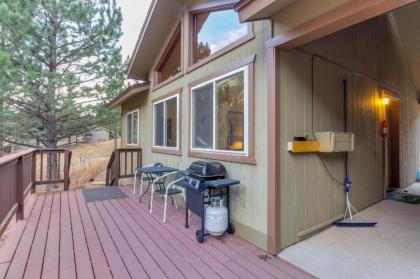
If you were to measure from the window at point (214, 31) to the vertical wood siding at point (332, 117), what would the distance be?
1120mm

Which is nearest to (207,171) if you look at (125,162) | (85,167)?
(125,162)

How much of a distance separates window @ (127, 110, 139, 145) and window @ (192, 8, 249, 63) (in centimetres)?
388

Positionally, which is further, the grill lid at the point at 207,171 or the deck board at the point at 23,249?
the grill lid at the point at 207,171

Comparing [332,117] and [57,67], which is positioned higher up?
[57,67]

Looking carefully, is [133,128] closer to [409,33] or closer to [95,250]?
[95,250]

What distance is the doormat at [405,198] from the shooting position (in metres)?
5.08

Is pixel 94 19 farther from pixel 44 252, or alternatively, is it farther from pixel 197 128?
pixel 44 252

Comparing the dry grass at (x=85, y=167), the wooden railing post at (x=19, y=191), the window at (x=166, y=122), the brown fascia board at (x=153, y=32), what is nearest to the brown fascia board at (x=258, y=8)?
the window at (x=166, y=122)

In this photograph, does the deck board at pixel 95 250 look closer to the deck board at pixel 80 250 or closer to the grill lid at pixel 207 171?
the deck board at pixel 80 250

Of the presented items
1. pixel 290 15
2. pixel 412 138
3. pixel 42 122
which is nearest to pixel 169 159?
pixel 290 15

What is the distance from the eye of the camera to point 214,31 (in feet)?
14.3

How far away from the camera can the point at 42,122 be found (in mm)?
8953

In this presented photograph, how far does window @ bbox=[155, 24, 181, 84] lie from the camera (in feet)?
18.4

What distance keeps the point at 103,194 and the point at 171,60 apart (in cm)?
350
